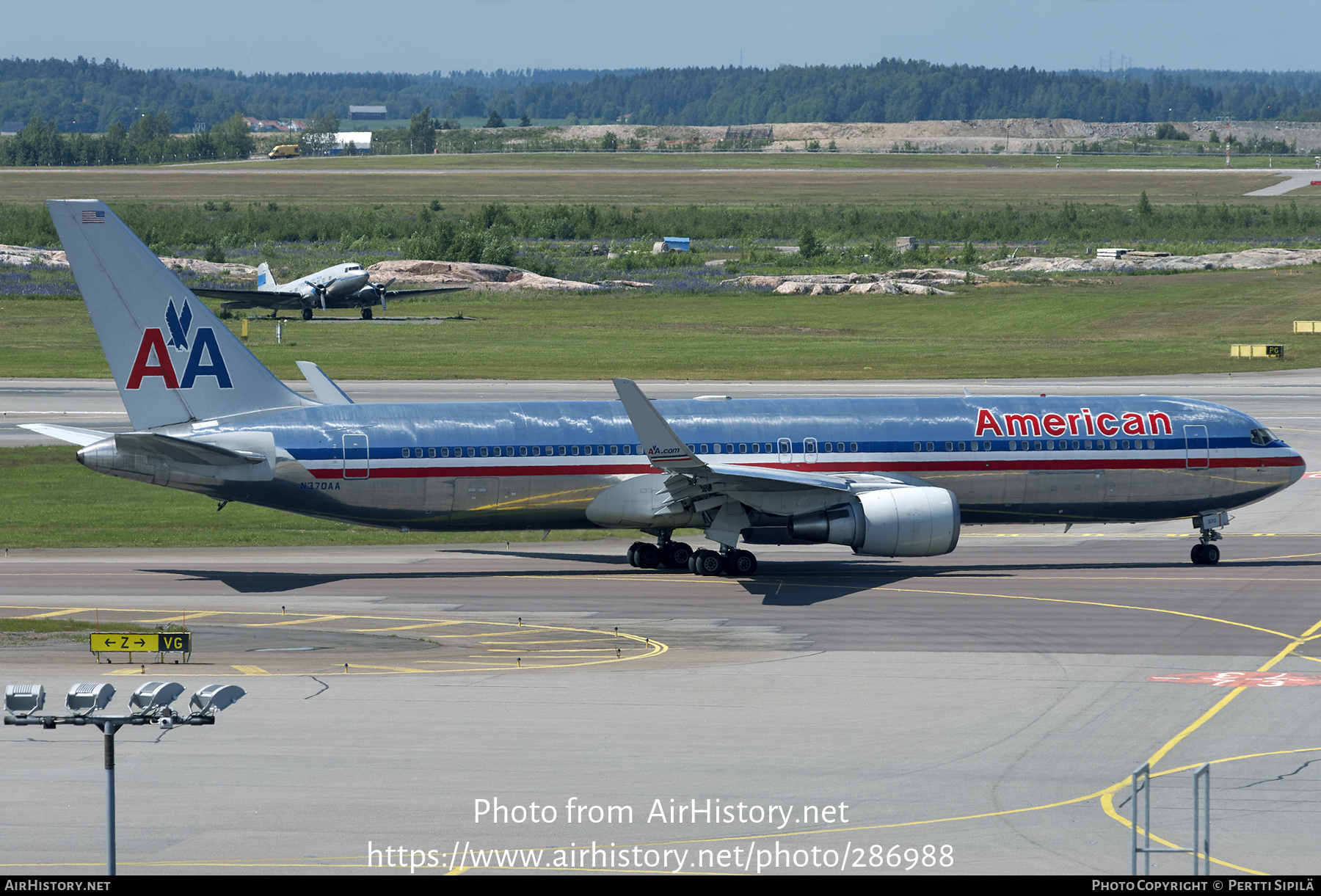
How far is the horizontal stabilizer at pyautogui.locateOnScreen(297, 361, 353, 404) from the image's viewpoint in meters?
46.8

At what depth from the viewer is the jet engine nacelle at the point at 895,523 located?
133 ft

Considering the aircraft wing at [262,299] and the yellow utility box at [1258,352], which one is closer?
the yellow utility box at [1258,352]

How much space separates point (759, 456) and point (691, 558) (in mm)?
3623

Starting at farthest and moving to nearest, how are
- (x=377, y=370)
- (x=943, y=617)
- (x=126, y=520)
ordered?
(x=377, y=370) → (x=126, y=520) → (x=943, y=617)

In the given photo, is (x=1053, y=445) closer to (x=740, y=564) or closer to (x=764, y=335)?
(x=740, y=564)

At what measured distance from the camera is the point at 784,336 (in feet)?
360

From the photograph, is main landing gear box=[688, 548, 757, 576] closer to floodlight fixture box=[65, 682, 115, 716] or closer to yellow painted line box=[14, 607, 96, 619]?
yellow painted line box=[14, 607, 96, 619]

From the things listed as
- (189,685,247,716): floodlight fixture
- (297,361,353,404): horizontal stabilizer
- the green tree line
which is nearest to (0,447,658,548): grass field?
(297,361,353,404): horizontal stabilizer

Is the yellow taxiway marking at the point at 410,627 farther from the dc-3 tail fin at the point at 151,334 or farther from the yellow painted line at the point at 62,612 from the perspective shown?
the dc-3 tail fin at the point at 151,334

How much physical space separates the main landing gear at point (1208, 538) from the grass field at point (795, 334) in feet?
142

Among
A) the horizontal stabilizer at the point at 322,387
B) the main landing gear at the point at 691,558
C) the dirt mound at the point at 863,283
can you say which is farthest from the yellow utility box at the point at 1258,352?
the horizontal stabilizer at the point at 322,387
